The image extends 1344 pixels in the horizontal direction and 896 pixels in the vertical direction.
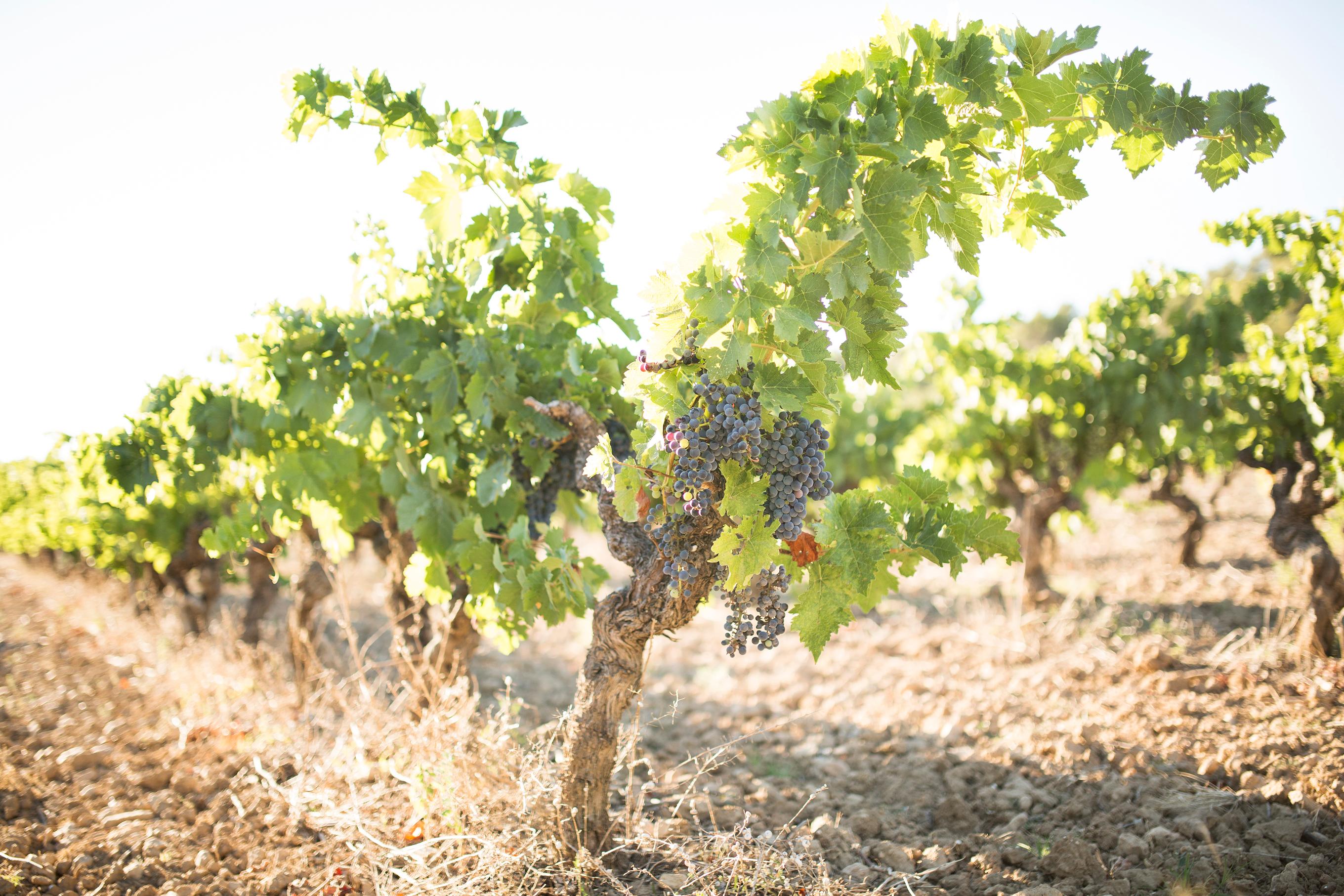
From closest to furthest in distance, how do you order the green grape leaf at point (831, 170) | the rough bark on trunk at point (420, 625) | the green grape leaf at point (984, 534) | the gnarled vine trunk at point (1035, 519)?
1. the green grape leaf at point (831, 170)
2. the green grape leaf at point (984, 534)
3. the rough bark on trunk at point (420, 625)
4. the gnarled vine trunk at point (1035, 519)

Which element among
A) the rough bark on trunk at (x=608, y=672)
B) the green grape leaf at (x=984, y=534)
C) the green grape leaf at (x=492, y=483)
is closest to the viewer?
the green grape leaf at (x=984, y=534)

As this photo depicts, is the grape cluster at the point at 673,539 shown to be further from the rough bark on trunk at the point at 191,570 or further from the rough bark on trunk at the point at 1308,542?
the rough bark on trunk at the point at 191,570

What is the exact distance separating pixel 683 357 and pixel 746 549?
0.61 m

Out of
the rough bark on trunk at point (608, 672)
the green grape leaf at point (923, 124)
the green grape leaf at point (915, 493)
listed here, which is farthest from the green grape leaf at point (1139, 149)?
the rough bark on trunk at point (608, 672)

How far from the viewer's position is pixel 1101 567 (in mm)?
8969

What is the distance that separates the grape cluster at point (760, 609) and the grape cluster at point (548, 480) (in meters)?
1.20

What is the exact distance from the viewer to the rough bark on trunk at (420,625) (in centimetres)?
388

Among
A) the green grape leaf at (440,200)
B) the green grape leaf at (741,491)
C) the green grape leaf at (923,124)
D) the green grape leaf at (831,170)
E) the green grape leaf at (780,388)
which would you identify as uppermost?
the green grape leaf at (440,200)

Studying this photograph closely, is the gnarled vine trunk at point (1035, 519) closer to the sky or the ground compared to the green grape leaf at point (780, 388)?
closer to the sky

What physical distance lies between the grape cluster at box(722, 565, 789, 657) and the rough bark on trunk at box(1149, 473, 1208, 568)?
7.20 m

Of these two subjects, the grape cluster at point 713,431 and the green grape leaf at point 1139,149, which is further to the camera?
the green grape leaf at point 1139,149

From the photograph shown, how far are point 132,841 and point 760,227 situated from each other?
3572 mm

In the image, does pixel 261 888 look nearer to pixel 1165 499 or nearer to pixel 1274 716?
pixel 1274 716

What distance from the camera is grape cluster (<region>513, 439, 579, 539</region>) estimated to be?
3508 millimetres
